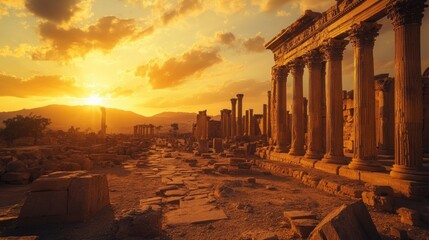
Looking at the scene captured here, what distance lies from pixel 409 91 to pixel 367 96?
7.67 feet

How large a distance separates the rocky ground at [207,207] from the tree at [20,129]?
28508 millimetres

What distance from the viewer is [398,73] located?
8500 millimetres

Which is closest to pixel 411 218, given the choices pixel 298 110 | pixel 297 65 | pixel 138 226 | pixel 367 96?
pixel 138 226

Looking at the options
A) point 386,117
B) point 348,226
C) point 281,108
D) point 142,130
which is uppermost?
point 281,108

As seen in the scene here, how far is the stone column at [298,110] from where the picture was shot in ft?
52.5

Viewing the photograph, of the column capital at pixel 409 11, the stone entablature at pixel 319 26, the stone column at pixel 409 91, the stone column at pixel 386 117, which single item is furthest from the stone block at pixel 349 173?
the stone column at pixel 386 117

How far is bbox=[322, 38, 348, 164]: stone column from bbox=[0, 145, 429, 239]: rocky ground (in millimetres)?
2714

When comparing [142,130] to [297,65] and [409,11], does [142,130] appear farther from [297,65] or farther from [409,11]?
[409,11]

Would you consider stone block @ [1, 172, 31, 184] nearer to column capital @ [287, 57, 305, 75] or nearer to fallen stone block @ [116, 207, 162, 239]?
fallen stone block @ [116, 207, 162, 239]

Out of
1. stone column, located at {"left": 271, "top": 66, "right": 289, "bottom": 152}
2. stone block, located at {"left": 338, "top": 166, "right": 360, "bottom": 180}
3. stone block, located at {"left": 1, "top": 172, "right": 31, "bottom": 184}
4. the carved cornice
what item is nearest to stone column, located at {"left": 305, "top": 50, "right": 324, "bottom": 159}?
stone block, located at {"left": 338, "top": 166, "right": 360, "bottom": 180}

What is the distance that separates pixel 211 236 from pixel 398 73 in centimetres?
783

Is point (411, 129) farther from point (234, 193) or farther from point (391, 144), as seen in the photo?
point (391, 144)

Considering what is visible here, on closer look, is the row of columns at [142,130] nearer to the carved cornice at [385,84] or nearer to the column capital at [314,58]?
the column capital at [314,58]

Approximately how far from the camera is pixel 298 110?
16.1 meters
